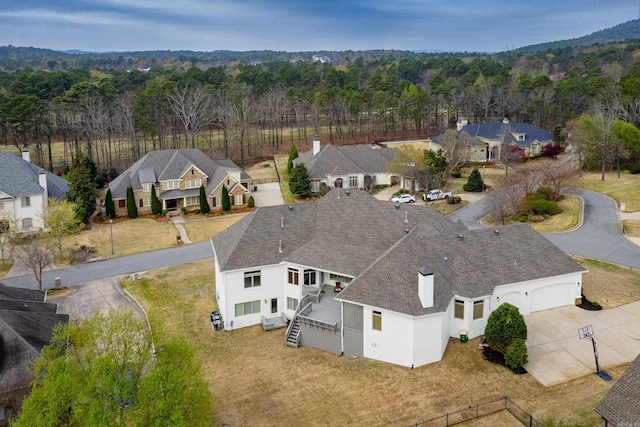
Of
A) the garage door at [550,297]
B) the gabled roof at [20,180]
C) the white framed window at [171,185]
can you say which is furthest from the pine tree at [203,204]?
A: the garage door at [550,297]

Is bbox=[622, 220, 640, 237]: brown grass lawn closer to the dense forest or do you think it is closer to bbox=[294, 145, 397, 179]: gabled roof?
bbox=[294, 145, 397, 179]: gabled roof

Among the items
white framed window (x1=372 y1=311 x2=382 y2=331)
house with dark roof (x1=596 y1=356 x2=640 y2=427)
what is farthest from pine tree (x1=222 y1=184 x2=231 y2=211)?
house with dark roof (x1=596 y1=356 x2=640 y2=427)

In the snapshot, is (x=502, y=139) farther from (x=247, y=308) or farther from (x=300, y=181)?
(x=247, y=308)

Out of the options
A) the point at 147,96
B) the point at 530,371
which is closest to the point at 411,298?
the point at 530,371

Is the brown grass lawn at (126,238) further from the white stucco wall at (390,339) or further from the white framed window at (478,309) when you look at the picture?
the white framed window at (478,309)

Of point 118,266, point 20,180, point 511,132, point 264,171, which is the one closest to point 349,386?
point 118,266

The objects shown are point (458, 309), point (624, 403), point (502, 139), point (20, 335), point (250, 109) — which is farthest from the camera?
point (250, 109)
